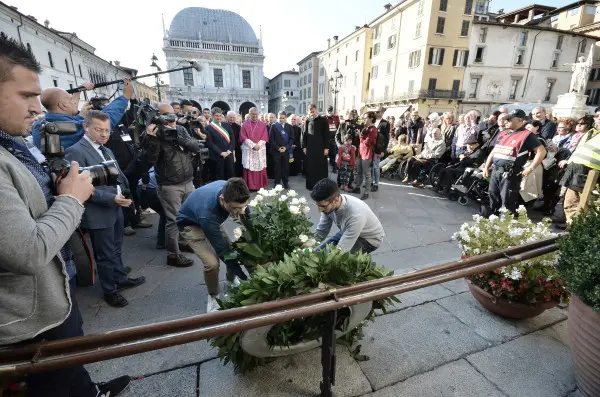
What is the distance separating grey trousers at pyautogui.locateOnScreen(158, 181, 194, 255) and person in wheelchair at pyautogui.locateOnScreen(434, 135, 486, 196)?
5888 mm

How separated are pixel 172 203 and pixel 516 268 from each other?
3676mm

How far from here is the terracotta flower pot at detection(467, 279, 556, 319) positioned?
7.63 feet

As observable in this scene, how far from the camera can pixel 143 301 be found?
9.89 ft

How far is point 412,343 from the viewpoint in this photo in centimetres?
226

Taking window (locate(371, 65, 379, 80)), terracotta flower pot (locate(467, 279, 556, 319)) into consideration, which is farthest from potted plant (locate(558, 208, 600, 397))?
window (locate(371, 65, 379, 80))

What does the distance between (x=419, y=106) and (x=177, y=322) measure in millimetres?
32611

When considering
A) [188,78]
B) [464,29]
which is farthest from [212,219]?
[188,78]

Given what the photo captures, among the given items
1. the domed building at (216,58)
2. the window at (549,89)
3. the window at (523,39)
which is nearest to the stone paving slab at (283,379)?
the window at (523,39)

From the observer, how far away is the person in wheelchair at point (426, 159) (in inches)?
298

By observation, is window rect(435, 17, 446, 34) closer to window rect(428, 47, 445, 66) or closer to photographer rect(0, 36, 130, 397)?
window rect(428, 47, 445, 66)

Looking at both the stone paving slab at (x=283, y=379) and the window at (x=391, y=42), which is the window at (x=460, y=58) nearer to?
the window at (x=391, y=42)

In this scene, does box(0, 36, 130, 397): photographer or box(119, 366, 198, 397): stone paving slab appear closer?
box(0, 36, 130, 397): photographer

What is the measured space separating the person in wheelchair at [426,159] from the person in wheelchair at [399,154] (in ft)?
1.21

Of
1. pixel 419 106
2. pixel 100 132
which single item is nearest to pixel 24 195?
pixel 100 132
